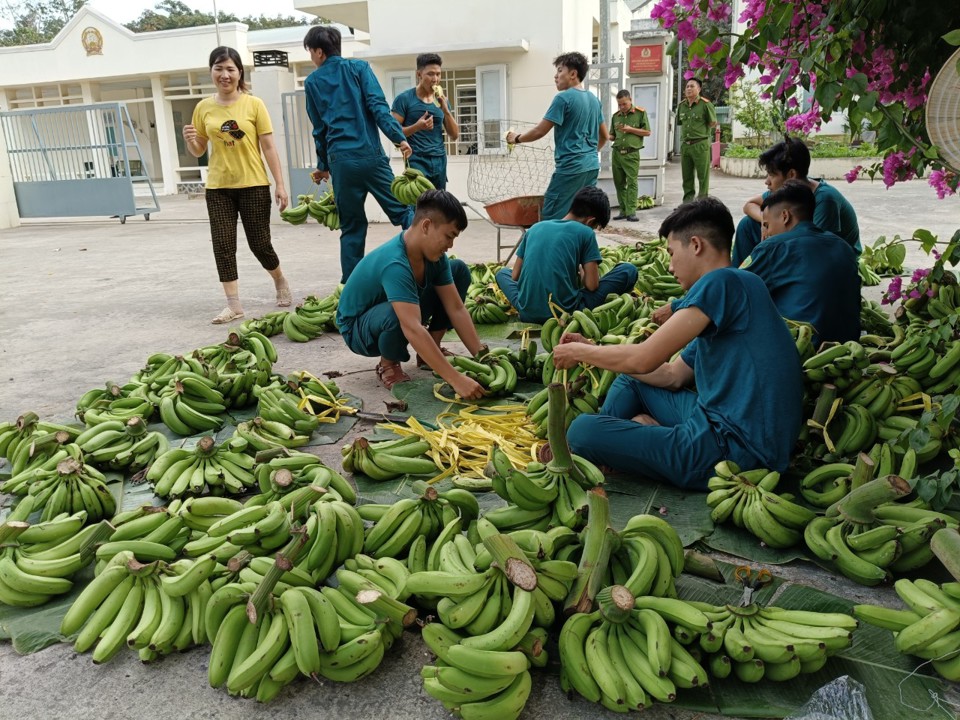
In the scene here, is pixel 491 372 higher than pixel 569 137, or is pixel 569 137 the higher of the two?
pixel 569 137

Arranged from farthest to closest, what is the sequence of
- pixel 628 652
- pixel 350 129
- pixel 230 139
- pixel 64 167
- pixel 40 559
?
pixel 64 167, pixel 230 139, pixel 350 129, pixel 40 559, pixel 628 652

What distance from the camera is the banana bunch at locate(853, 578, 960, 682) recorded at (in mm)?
2096

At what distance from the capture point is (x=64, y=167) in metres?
16.8

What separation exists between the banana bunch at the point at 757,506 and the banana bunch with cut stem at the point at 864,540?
86mm

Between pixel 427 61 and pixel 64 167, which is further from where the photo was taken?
pixel 64 167

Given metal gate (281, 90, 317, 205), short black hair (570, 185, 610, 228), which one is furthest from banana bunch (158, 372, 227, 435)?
metal gate (281, 90, 317, 205)

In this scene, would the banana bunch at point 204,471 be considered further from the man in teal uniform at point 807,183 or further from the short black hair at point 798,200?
the man in teal uniform at point 807,183

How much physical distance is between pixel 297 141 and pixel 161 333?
9.31 metres

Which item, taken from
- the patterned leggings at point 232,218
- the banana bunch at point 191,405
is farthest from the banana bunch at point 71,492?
the patterned leggings at point 232,218

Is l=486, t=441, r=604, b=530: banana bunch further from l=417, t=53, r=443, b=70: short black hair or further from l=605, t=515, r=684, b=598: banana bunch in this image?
l=417, t=53, r=443, b=70: short black hair

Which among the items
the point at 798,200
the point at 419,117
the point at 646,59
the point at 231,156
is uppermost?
Result: the point at 646,59

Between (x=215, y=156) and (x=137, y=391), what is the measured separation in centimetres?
274

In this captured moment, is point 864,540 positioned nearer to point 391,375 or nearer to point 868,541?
point 868,541

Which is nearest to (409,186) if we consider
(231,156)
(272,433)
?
(231,156)
